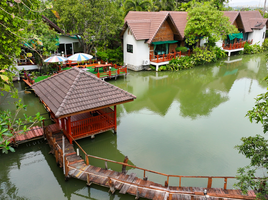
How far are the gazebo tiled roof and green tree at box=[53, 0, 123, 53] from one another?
10.9 metres

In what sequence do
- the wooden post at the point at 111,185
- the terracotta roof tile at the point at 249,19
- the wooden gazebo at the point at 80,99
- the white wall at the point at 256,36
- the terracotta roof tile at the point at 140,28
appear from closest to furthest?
1. the wooden post at the point at 111,185
2. the wooden gazebo at the point at 80,99
3. the terracotta roof tile at the point at 140,28
4. the terracotta roof tile at the point at 249,19
5. the white wall at the point at 256,36

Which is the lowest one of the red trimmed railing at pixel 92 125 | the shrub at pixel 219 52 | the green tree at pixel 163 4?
the red trimmed railing at pixel 92 125

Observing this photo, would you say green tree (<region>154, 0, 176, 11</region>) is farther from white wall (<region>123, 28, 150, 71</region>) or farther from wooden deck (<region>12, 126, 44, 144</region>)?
wooden deck (<region>12, 126, 44, 144</region>)

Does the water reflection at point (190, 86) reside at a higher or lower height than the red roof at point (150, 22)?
lower

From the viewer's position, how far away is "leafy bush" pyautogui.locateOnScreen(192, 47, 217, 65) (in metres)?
24.1

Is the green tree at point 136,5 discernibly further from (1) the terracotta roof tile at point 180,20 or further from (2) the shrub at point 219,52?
(2) the shrub at point 219,52

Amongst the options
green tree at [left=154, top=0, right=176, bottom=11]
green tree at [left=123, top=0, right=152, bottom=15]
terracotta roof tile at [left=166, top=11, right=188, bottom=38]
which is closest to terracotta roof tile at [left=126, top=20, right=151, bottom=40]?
terracotta roof tile at [left=166, top=11, right=188, bottom=38]

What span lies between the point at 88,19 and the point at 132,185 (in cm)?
1678

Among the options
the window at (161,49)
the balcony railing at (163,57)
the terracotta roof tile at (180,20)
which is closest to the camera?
the balcony railing at (163,57)

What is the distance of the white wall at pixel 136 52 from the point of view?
70.6 feet

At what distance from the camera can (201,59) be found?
2483 cm

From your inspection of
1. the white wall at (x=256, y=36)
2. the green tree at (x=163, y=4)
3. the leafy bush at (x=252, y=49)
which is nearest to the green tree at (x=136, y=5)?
the green tree at (x=163, y=4)

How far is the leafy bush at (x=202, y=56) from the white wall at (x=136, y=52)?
5611mm

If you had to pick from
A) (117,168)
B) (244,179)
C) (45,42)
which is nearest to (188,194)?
(244,179)
